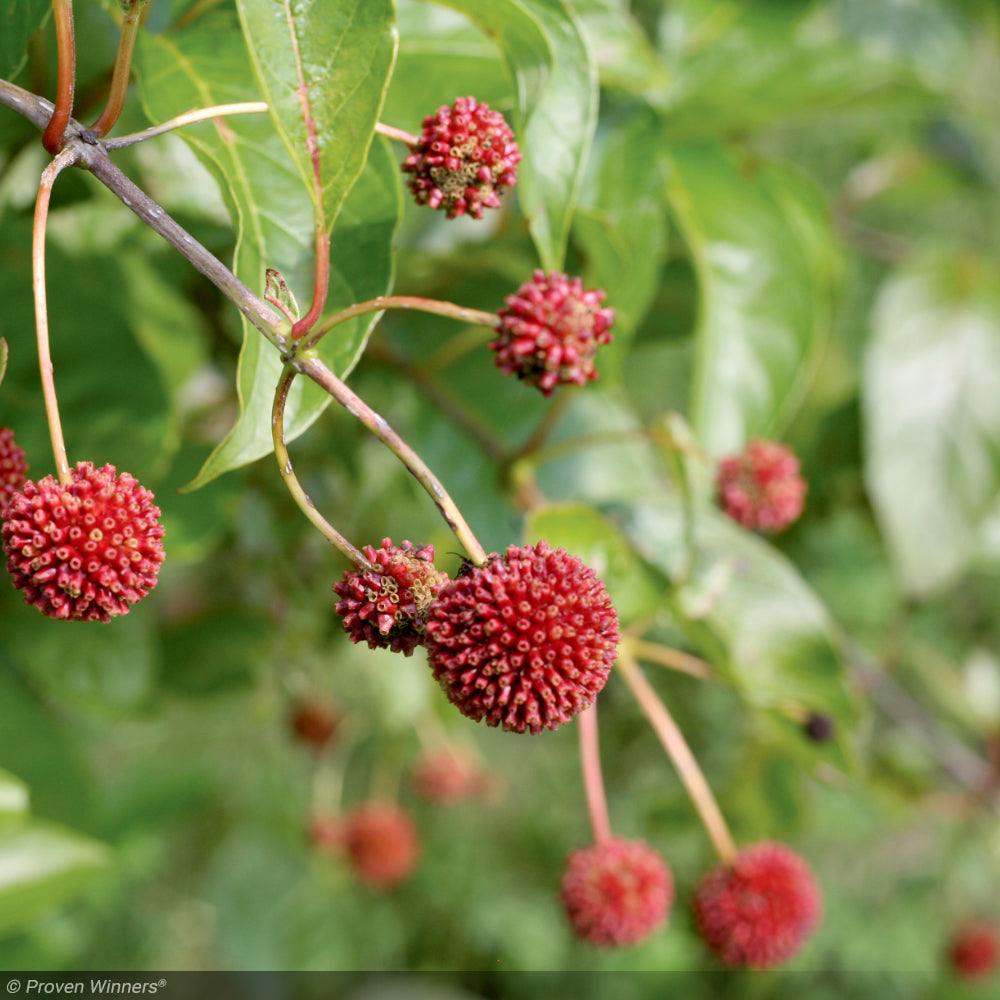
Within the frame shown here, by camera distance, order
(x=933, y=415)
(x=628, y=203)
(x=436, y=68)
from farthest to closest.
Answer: (x=933, y=415), (x=628, y=203), (x=436, y=68)

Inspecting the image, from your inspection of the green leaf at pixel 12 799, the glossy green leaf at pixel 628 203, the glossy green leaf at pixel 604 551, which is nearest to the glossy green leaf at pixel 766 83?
the glossy green leaf at pixel 628 203

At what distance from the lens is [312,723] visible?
1.36m

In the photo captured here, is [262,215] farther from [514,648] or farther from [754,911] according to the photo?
[754,911]

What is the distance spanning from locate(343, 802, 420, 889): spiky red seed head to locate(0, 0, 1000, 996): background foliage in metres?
0.09

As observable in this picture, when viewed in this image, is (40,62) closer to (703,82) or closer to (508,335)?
(508,335)

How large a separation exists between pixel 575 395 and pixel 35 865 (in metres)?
0.56

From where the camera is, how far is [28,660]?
0.75 meters

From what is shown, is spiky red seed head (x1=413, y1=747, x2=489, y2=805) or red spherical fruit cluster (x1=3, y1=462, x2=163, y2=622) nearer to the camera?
red spherical fruit cluster (x1=3, y1=462, x2=163, y2=622)

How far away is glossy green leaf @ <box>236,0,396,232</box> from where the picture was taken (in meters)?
0.38

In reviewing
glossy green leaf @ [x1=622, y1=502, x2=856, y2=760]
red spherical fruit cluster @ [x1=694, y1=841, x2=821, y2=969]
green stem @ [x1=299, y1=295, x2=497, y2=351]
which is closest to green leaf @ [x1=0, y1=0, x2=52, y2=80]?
green stem @ [x1=299, y1=295, x2=497, y2=351]

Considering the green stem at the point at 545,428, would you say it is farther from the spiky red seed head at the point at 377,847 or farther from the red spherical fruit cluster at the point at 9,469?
the spiky red seed head at the point at 377,847

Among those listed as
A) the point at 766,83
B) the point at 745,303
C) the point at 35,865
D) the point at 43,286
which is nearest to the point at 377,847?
the point at 35,865

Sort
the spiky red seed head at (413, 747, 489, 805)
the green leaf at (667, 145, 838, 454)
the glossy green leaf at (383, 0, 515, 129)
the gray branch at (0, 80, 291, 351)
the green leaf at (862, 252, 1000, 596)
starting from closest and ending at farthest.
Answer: the gray branch at (0, 80, 291, 351) < the glossy green leaf at (383, 0, 515, 129) < the green leaf at (667, 145, 838, 454) < the green leaf at (862, 252, 1000, 596) < the spiky red seed head at (413, 747, 489, 805)

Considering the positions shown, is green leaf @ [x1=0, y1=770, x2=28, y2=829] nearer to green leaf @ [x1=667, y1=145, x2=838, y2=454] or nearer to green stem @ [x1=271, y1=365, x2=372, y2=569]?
green stem @ [x1=271, y1=365, x2=372, y2=569]
